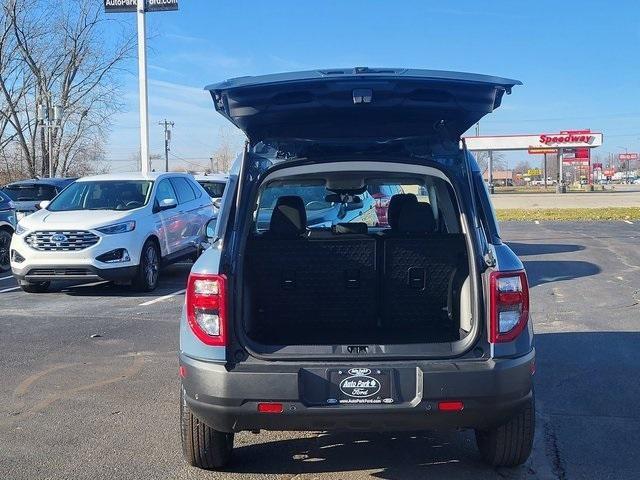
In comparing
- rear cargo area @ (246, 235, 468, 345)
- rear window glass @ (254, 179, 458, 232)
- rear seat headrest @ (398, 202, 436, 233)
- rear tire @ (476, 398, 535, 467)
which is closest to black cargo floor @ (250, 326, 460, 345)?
rear cargo area @ (246, 235, 468, 345)

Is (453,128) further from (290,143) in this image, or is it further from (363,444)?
(363,444)

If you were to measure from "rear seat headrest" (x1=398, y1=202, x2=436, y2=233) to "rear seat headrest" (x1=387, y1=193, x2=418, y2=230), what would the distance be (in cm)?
4

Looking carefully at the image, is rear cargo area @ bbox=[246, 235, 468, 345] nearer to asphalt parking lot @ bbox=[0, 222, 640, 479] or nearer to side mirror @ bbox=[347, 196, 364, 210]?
asphalt parking lot @ bbox=[0, 222, 640, 479]

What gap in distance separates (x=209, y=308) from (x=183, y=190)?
8725mm

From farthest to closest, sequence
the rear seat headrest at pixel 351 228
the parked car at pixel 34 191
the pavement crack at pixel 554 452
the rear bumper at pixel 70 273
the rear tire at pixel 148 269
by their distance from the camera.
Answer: the parked car at pixel 34 191
the rear tire at pixel 148 269
the rear bumper at pixel 70 273
the rear seat headrest at pixel 351 228
the pavement crack at pixel 554 452

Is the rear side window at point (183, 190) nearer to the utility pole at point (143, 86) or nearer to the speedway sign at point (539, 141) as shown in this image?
the utility pole at point (143, 86)

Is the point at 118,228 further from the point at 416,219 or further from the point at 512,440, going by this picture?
the point at 512,440

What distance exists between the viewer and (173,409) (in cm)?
524

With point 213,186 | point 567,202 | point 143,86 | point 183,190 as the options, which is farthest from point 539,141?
point 183,190

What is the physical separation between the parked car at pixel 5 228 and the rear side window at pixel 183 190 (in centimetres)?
326

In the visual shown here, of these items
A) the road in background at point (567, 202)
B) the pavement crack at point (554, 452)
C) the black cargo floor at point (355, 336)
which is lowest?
the pavement crack at point (554, 452)

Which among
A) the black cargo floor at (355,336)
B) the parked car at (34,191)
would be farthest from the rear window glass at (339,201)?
the parked car at (34,191)

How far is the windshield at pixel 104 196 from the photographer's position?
1073 cm

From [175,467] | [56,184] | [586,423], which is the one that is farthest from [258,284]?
[56,184]
